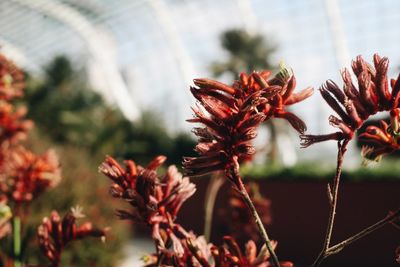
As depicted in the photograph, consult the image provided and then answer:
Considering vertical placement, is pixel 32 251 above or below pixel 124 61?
below

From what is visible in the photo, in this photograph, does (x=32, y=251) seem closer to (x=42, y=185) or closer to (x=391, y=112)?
(x=42, y=185)

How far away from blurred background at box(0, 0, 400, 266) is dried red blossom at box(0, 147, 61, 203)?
855cm

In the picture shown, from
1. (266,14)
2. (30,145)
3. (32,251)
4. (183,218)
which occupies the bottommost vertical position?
(183,218)

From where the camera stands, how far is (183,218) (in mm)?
12477

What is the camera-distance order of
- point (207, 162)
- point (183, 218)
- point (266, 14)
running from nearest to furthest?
point (207, 162)
point (183, 218)
point (266, 14)

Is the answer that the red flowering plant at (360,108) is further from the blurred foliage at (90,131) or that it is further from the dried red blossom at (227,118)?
the blurred foliage at (90,131)

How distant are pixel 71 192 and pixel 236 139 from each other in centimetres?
589

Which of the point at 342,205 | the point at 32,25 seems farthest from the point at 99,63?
the point at 342,205

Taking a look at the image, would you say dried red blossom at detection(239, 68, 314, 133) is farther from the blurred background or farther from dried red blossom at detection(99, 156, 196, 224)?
the blurred background

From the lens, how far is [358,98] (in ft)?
2.58

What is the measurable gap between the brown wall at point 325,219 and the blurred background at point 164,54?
0.28 meters

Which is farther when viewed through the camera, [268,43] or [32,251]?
[268,43]

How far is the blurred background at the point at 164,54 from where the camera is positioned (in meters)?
16.2

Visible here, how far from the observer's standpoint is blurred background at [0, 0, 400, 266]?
1622 centimetres
